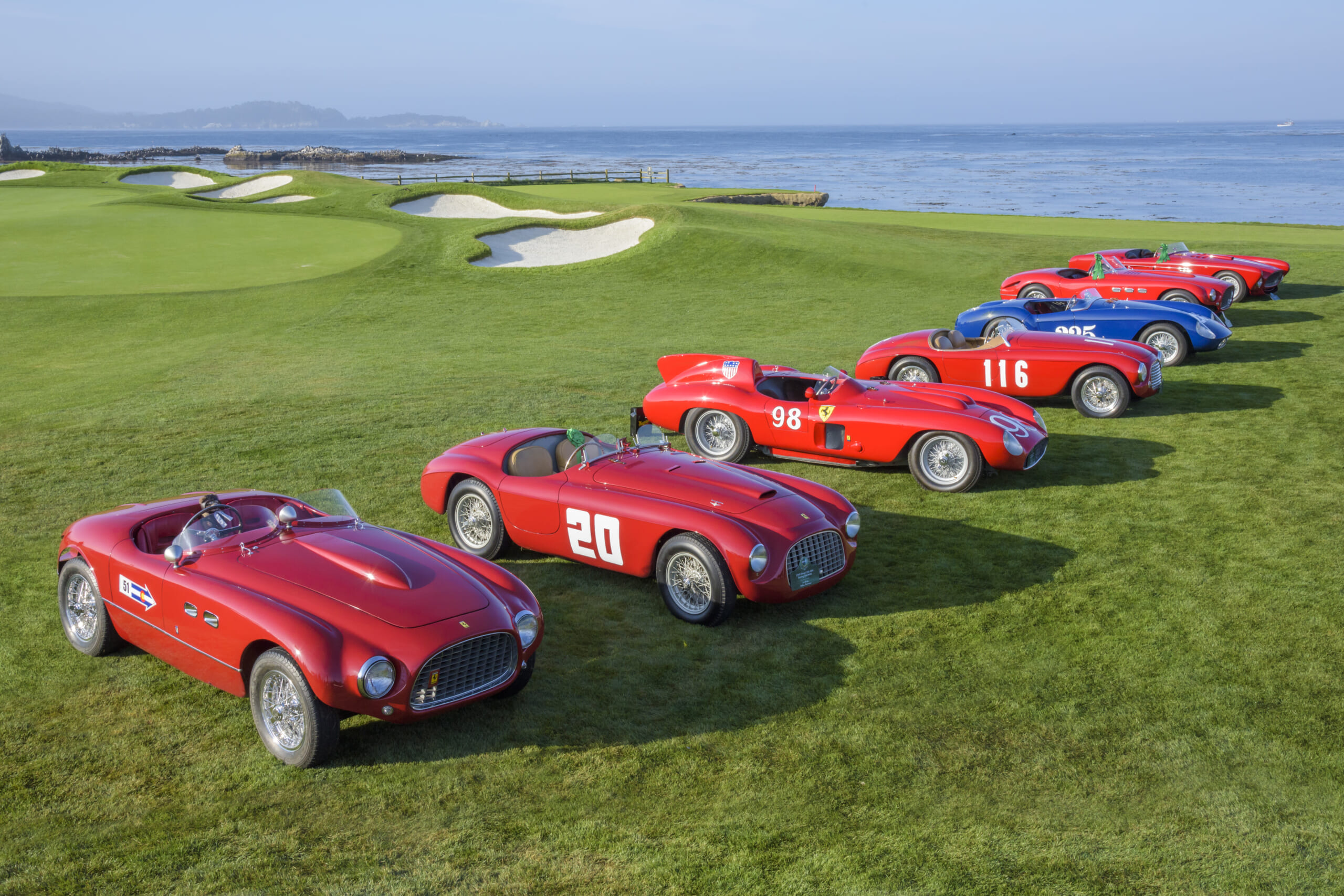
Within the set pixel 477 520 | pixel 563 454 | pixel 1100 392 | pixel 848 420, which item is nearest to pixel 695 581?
pixel 563 454

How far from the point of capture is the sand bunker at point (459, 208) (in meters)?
38.8

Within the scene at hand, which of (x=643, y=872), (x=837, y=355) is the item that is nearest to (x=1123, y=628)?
(x=643, y=872)

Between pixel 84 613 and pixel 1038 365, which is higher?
pixel 1038 365

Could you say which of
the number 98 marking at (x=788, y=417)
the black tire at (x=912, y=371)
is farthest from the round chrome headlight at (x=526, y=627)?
the black tire at (x=912, y=371)

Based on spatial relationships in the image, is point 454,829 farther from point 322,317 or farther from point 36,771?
point 322,317

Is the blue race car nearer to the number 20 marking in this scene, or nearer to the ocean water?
the number 20 marking

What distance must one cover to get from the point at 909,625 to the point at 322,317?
18.7m

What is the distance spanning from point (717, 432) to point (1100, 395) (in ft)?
18.8

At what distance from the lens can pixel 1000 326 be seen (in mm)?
14992

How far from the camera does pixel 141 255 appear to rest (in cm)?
2873

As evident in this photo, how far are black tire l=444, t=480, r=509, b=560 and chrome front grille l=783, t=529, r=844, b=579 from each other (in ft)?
9.29

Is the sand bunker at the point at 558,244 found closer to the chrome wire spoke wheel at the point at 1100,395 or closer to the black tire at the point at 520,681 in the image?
the chrome wire spoke wheel at the point at 1100,395

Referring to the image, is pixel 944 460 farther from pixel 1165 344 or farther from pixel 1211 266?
pixel 1211 266

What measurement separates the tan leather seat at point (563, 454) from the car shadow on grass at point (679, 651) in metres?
0.92
